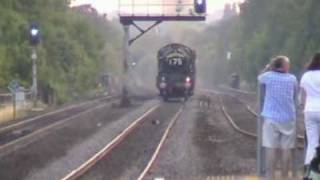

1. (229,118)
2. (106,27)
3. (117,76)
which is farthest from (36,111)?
A: (106,27)

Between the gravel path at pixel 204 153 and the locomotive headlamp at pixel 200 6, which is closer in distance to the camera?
the gravel path at pixel 204 153

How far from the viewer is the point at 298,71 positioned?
64125 mm

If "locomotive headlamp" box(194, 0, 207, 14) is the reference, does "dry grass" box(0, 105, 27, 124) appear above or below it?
below

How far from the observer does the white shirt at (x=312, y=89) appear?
37.6 ft

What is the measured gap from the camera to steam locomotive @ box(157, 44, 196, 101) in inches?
2171

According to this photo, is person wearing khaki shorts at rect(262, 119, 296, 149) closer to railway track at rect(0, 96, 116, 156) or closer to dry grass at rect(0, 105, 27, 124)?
railway track at rect(0, 96, 116, 156)

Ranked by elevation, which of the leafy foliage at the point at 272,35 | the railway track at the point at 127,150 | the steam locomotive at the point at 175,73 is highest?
the leafy foliage at the point at 272,35

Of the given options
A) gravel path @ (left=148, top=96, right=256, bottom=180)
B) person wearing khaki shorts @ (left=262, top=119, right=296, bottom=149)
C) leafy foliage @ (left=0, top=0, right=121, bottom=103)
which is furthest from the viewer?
leafy foliage @ (left=0, top=0, right=121, bottom=103)

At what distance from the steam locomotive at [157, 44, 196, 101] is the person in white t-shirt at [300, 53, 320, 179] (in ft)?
142

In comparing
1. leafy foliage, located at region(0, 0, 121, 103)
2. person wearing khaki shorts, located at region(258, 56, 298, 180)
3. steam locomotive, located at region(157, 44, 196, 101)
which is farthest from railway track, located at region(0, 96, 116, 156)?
leafy foliage, located at region(0, 0, 121, 103)

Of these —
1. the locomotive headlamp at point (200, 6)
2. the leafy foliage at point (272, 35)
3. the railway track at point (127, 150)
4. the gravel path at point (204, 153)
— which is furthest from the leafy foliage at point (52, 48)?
the gravel path at point (204, 153)

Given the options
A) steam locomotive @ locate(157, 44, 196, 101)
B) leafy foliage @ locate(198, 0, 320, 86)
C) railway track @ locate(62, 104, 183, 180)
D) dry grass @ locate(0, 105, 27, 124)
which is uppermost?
leafy foliage @ locate(198, 0, 320, 86)

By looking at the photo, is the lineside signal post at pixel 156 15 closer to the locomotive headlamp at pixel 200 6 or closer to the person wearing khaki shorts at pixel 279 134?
the locomotive headlamp at pixel 200 6

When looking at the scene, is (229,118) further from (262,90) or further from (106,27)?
(106,27)
